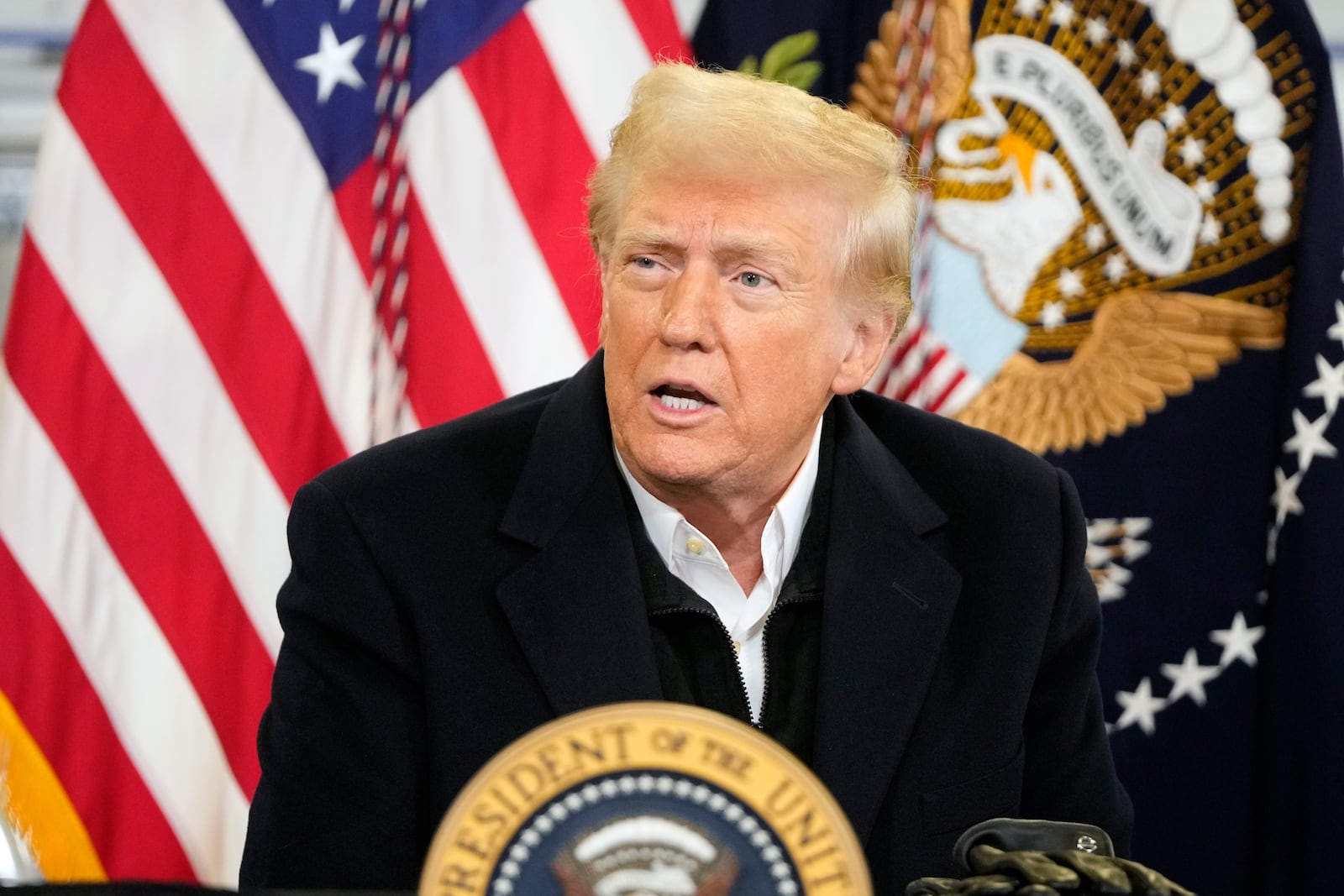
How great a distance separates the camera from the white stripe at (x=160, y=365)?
237 centimetres

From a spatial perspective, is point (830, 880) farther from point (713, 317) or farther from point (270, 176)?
point (270, 176)

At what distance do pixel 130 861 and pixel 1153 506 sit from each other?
1.92m

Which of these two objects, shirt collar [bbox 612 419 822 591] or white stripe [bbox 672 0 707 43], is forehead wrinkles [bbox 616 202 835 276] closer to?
shirt collar [bbox 612 419 822 591]

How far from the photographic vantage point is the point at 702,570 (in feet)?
5.24

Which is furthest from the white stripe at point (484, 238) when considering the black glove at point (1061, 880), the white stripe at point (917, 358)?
the black glove at point (1061, 880)

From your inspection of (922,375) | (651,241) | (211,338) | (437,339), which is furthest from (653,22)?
(651,241)

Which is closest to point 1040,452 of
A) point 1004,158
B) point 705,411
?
point 1004,158

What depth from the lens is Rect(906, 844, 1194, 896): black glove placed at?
2.97 ft

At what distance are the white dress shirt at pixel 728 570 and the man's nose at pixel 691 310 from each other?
0.23 m

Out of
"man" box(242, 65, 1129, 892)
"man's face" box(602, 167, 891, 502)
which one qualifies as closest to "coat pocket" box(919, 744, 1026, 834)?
"man" box(242, 65, 1129, 892)

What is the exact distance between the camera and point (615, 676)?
142 centimetres

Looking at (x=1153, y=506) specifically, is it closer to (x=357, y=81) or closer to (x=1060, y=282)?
(x=1060, y=282)

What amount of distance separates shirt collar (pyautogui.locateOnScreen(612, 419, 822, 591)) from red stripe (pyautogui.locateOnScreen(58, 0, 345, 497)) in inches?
40.2

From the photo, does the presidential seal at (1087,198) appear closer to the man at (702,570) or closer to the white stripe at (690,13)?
the white stripe at (690,13)
